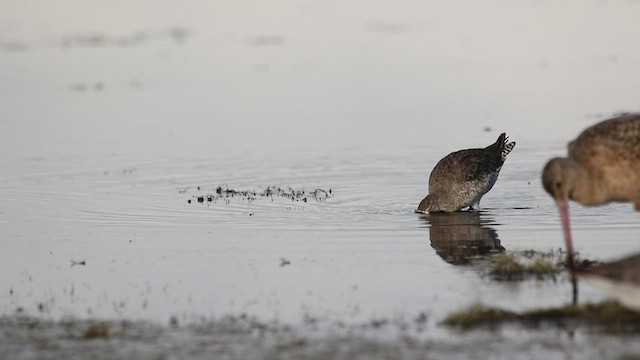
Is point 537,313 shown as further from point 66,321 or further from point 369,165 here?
point 369,165

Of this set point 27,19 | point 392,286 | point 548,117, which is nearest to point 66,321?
point 392,286

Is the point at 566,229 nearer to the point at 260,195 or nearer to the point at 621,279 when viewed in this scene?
the point at 621,279

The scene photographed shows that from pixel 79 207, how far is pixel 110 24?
2547 cm

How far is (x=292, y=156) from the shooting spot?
17797mm

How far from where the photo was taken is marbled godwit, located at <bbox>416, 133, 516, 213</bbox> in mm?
13898

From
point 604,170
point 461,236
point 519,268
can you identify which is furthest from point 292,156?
point 519,268

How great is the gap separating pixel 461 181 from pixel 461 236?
1.52 metres

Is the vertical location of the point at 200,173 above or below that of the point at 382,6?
below

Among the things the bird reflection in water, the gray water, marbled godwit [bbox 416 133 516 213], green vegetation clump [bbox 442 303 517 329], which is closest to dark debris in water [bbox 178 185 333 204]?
the gray water

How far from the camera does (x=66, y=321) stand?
29.9 feet

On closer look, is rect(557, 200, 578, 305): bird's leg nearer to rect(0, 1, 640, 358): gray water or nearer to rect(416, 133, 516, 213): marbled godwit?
rect(0, 1, 640, 358): gray water

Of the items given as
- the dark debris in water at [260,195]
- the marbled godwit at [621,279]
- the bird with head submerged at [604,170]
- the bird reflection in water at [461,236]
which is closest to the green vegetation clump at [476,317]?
the marbled godwit at [621,279]

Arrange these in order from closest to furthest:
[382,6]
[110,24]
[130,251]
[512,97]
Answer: [130,251]
[512,97]
[110,24]
[382,6]

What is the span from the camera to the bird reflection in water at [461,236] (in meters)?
11.3
